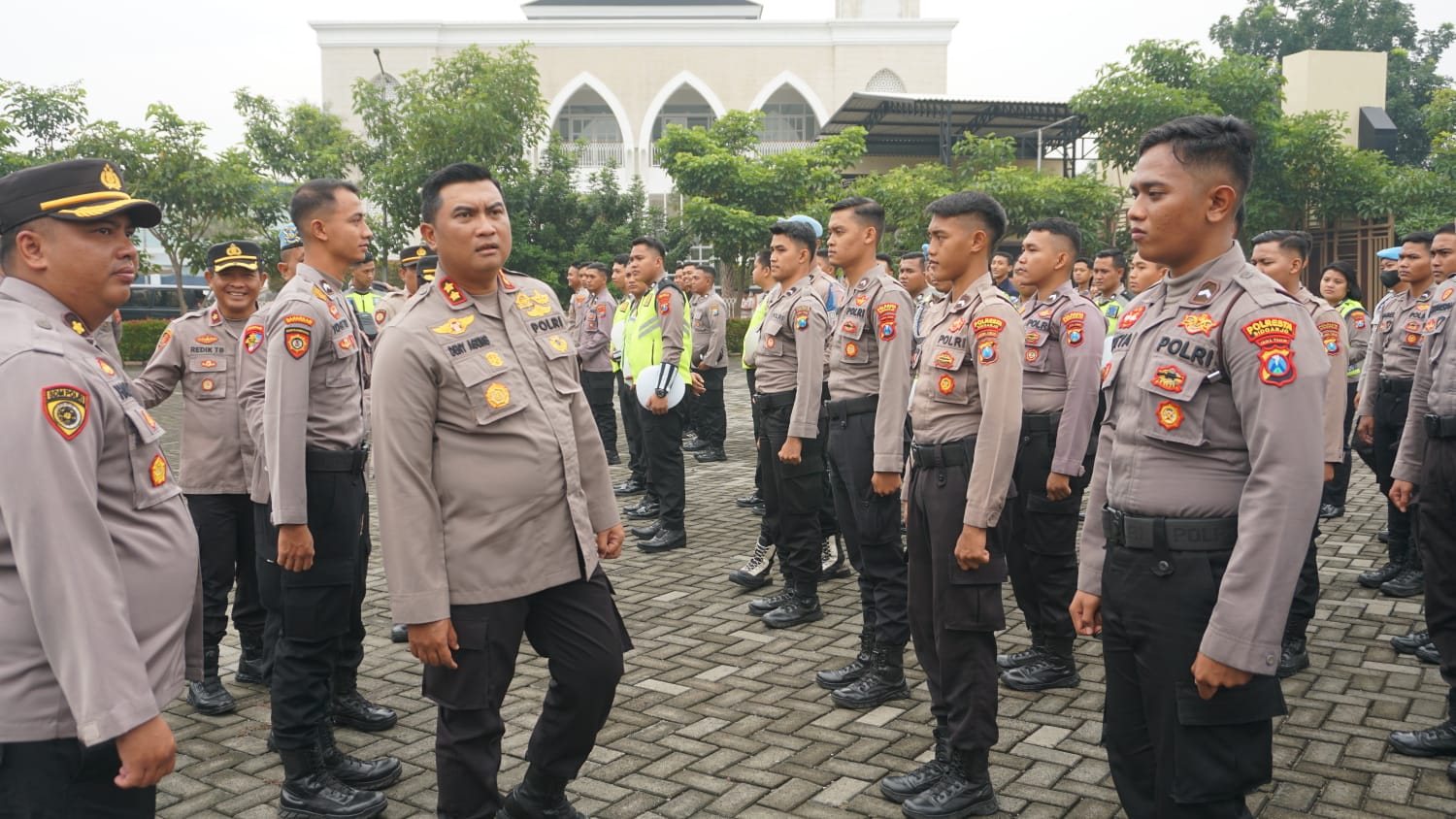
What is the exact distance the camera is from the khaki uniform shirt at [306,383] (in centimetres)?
350

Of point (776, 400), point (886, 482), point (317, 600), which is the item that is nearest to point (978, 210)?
point (886, 482)

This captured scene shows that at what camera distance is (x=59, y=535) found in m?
1.87

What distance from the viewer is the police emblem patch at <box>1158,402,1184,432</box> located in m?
2.45

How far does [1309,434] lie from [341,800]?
3076 millimetres

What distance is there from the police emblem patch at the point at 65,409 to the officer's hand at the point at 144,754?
22.2 inches

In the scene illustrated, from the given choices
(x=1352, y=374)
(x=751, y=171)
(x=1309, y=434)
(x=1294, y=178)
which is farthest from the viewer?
(x=751, y=171)

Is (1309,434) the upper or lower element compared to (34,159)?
lower

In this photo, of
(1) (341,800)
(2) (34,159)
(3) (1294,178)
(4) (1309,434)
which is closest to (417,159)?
(2) (34,159)

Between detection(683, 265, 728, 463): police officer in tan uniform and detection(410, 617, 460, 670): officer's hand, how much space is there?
27.3 ft

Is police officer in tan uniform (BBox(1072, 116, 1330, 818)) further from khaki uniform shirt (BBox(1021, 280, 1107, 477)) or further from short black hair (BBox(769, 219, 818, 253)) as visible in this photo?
short black hair (BBox(769, 219, 818, 253))

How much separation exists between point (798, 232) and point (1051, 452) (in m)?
1.89

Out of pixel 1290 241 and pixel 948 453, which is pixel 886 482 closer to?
pixel 948 453

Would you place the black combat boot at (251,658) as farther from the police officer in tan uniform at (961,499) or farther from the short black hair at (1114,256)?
the short black hair at (1114,256)

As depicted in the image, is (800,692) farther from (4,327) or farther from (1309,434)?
(4,327)
